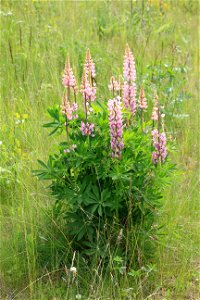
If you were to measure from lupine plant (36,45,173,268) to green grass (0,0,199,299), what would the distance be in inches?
7.1

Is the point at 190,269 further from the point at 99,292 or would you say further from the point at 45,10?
the point at 45,10

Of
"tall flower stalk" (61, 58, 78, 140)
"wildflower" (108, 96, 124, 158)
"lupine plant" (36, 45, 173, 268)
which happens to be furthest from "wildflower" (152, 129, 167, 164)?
"tall flower stalk" (61, 58, 78, 140)

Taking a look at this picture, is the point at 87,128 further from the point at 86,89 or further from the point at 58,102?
the point at 58,102

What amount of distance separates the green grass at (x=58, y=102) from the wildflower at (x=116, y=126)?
489 mm

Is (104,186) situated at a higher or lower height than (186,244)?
higher

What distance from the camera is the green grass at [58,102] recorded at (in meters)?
2.52

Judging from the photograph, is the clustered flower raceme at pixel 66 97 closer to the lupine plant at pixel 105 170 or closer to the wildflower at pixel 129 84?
the lupine plant at pixel 105 170

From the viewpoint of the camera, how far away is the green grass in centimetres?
252

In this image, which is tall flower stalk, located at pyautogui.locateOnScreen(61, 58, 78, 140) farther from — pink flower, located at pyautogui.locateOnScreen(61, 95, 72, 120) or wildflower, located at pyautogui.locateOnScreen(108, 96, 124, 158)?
wildflower, located at pyautogui.locateOnScreen(108, 96, 124, 158)

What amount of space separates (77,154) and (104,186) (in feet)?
0.79

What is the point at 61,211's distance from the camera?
8.77 ft

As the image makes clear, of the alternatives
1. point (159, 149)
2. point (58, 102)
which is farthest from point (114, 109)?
point (58, 102)

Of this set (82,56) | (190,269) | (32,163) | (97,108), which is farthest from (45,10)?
(190,269)

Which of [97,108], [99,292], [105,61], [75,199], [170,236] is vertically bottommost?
[99,292]
